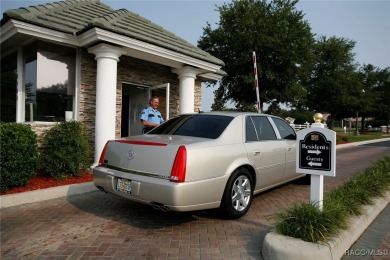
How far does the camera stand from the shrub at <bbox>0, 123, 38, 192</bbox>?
4625mm

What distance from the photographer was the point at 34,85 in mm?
6707

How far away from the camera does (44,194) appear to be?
4816mm

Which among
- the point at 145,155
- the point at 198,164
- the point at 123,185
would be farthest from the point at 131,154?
the point at 198,164

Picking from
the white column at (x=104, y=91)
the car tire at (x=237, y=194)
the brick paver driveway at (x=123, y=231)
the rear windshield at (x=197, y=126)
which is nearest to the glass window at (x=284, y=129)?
the brick paver driveway at (x=123, y=231)

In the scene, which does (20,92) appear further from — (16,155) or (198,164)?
(198,164)

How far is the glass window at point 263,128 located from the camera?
15.0 ft

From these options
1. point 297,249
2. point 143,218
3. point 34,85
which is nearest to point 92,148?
point 34,85

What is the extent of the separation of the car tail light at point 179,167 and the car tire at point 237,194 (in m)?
0.76

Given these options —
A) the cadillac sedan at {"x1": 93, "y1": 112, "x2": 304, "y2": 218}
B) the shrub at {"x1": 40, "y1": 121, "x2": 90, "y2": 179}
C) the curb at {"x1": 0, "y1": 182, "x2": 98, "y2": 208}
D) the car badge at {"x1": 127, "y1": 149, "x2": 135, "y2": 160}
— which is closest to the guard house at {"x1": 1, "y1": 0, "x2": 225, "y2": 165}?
the shrub at {"x1": 40, "y1": 121, "x2": 90, "y2": 179}

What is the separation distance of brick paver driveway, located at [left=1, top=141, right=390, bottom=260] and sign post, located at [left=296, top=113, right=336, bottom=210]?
2.87 feet

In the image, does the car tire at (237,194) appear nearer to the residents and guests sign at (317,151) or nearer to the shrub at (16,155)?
the residents and guests sign at (317,151)

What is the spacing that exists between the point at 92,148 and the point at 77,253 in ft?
15.2

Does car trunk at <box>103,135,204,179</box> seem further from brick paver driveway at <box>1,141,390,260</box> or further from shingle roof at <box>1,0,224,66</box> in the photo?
shingle roof at <box>1,0,224,66</box>

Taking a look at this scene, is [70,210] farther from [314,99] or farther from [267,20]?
[314,99]
